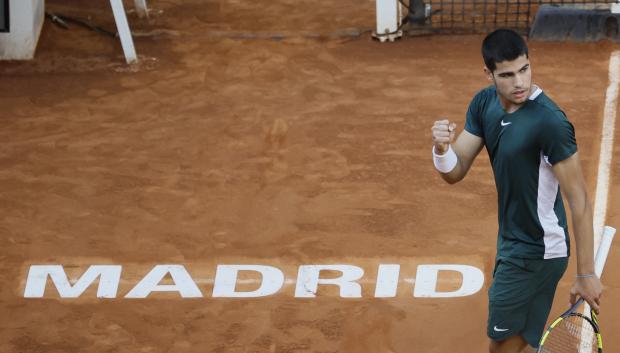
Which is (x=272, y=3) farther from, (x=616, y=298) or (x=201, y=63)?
(x=616, y=298)

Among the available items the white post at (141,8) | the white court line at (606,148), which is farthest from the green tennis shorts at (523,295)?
the white post at (141,8)

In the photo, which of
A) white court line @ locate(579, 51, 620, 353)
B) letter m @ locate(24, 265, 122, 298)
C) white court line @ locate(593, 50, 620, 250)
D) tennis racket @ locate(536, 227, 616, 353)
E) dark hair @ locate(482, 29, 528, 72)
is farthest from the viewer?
white court line @ locate(593, 50, 620, 250)

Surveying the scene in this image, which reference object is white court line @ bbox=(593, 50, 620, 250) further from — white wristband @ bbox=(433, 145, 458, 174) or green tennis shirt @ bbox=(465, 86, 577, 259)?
white wristband @ bbox=(433, 145, 458, 174)

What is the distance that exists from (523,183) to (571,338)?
1713mm

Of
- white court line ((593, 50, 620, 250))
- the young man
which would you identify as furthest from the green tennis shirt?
white court line ((593, 50, 620, 250))

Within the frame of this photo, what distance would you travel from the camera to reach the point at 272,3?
45.9ft

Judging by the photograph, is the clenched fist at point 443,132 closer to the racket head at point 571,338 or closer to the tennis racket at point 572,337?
the tennis racket at point 572,337

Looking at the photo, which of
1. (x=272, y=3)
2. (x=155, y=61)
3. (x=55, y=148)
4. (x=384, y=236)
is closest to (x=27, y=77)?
(x=155, y=61)

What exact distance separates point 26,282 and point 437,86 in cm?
511

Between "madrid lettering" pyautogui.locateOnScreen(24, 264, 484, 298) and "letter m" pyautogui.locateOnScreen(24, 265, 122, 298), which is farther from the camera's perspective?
"letter m" pyautogui.locateOnScreen(24, 265, 122, 298)

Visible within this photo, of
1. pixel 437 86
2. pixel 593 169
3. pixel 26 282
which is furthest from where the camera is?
pixel 437 86

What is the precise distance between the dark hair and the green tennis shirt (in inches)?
9.5

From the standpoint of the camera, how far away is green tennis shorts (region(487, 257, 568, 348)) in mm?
5191

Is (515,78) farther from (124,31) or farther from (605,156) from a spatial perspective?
(124,31)
